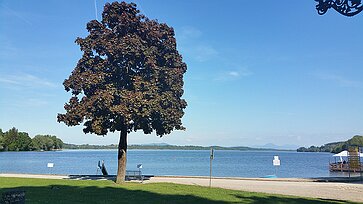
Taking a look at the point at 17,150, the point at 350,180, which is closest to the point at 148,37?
the point at 350,180

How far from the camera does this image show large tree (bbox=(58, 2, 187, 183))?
18609mm

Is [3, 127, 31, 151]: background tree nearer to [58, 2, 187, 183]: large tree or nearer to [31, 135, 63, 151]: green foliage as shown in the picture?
[31, 135, 63, 151]: green foliage

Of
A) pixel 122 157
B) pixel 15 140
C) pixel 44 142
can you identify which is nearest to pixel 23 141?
pixel 15 140

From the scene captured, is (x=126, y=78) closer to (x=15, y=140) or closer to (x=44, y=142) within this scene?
(x=15, y=140)

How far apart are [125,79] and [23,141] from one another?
448ft

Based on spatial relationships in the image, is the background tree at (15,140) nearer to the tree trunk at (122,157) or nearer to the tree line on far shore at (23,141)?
the tree line on far shore at (23,141)

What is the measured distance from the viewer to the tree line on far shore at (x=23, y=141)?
136750 millimetres

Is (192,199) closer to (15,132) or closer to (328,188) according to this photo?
(328,188)

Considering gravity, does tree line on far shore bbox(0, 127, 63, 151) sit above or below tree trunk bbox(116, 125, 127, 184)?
above

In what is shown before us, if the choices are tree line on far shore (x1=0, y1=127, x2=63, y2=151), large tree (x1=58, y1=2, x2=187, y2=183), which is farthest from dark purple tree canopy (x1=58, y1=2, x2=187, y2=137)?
tree line on far shore (x1=0, y1=127, x2=63, y2=151)

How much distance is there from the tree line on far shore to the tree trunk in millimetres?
126424

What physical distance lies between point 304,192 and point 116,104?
31.3ft

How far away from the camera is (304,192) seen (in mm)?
17578

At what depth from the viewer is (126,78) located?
1952cm
